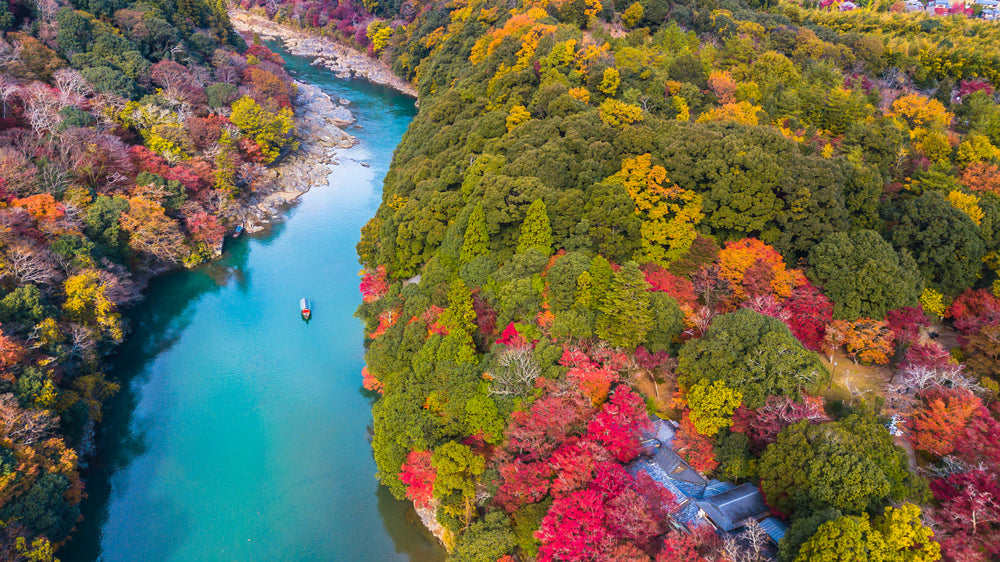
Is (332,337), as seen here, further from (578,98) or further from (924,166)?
(924,166)

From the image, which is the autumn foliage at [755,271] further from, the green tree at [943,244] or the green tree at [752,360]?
the green tree at [943,244]

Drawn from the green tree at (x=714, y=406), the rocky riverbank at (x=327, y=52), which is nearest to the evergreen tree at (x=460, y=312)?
the green tree at (x=714, y=406)

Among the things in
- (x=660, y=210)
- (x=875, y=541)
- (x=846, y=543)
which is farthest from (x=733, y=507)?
(x=660, y=210)

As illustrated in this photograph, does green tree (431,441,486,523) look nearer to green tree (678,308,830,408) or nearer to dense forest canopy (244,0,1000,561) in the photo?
dense forest canopy (244,0,1000,561)

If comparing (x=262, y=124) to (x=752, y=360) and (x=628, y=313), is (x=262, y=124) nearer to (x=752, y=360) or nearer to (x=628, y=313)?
(x=628, y=313)

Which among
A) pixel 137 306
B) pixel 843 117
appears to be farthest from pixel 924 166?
pixel 137 306
